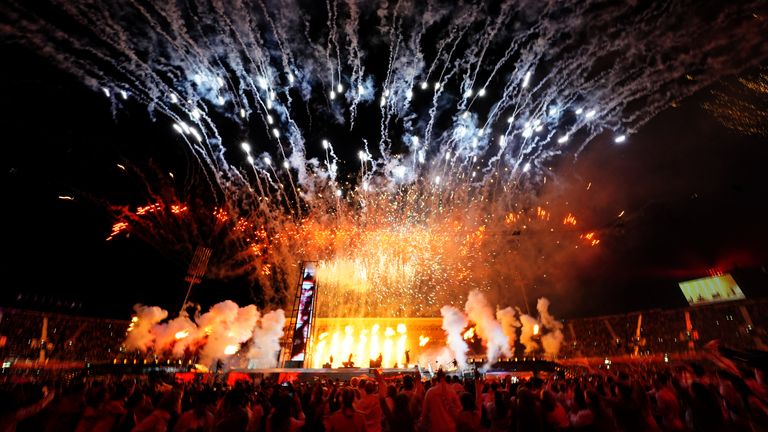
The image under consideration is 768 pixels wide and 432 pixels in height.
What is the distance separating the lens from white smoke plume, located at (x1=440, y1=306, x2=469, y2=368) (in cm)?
3234

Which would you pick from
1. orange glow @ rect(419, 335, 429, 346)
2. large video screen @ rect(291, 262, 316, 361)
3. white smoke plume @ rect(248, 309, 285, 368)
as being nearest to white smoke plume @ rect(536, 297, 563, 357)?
orange glow @ rect(419, 335, 429, 346)

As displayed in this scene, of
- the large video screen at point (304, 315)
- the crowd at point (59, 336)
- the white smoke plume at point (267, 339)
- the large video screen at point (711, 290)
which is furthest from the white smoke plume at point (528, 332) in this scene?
the crowd at point (59, 336)

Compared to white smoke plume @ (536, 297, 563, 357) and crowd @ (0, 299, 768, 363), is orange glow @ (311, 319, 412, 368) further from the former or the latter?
white smoke plume @ (536, 297, 563, 357)

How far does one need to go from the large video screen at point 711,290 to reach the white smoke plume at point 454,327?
2174 centimetres

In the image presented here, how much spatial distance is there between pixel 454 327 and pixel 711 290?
24288 millimetres

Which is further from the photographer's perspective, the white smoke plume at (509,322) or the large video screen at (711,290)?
the white smoke plume at (509,322)

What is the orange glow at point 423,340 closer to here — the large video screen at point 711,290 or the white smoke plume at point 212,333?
the white smoke plume at point 212,333

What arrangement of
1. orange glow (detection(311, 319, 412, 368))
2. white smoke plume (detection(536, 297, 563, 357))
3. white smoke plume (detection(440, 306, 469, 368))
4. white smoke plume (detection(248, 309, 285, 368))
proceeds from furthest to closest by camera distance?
white smoke plume (detection(536, 297, 563, 357)), white smoke plume (detection(440, 306, 469, 368)), white smoke plume (detection(248, 309, 285, 368)), orange glow (detection(311, 319, 412, 368))

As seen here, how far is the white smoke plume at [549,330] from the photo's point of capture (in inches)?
1329

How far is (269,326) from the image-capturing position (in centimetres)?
3369

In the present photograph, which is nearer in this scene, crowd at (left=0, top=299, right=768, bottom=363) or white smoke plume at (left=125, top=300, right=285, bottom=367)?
crowd at (left=0, top=299, right=768, bottom=363)

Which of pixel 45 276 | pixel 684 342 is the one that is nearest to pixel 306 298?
pixel 45 276

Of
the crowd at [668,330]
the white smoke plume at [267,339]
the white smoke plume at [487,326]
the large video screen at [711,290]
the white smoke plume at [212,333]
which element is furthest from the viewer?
the white smoke plume at [267,339]

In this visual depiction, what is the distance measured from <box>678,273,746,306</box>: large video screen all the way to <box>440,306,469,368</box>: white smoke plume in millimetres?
21741
